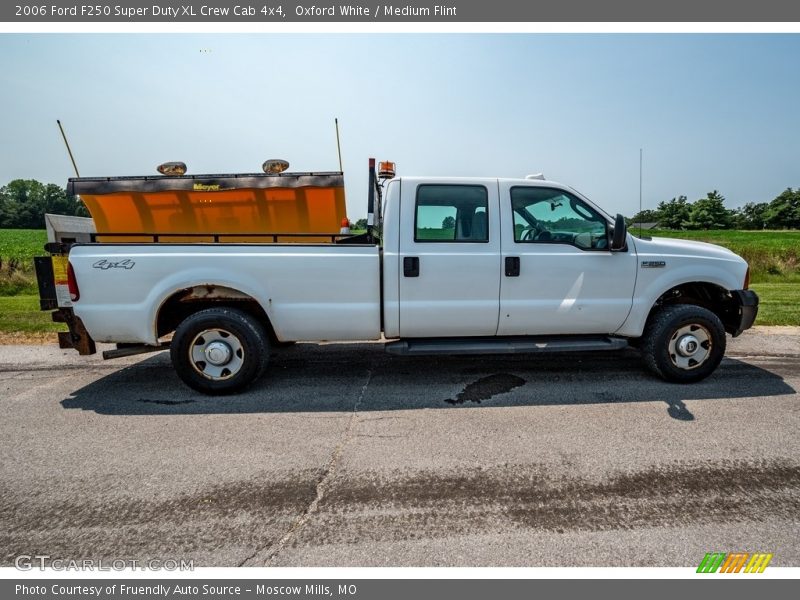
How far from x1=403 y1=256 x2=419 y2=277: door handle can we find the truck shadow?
1172 millimetres

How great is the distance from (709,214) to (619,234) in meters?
78.3

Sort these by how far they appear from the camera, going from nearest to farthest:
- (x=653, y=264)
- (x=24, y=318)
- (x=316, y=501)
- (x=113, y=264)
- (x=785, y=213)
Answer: (x=316, y=501) < (x=113, y=264) < (x=653, y=264) < (x=24, y=318) < (x=785, y=213)

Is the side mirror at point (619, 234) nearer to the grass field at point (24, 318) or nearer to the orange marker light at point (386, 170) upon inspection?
the orange marker light at point (386, 170)

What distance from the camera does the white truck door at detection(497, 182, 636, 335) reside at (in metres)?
4.22

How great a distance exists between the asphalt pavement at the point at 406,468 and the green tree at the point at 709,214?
72300 mm

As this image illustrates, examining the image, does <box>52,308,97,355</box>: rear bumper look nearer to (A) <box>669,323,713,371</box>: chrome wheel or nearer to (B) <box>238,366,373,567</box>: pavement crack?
(B) <box>238,366,373,567</box>: pavement crack

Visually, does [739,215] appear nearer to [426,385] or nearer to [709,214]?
[709,214]

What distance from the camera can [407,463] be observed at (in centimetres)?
296

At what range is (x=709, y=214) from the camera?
66.3 meters

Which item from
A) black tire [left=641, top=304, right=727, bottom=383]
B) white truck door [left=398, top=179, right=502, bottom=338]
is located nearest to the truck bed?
white truck door [left=398, top=179, right=502, bottom=338]

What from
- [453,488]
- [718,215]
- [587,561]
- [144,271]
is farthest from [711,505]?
[718,215]

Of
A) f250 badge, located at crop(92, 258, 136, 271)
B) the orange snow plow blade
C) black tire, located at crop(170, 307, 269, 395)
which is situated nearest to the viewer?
f250 badge, located at crop(92, 258, 136, 271)

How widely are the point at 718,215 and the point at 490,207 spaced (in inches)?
3202

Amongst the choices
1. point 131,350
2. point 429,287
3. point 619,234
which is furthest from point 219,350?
point 619,234
